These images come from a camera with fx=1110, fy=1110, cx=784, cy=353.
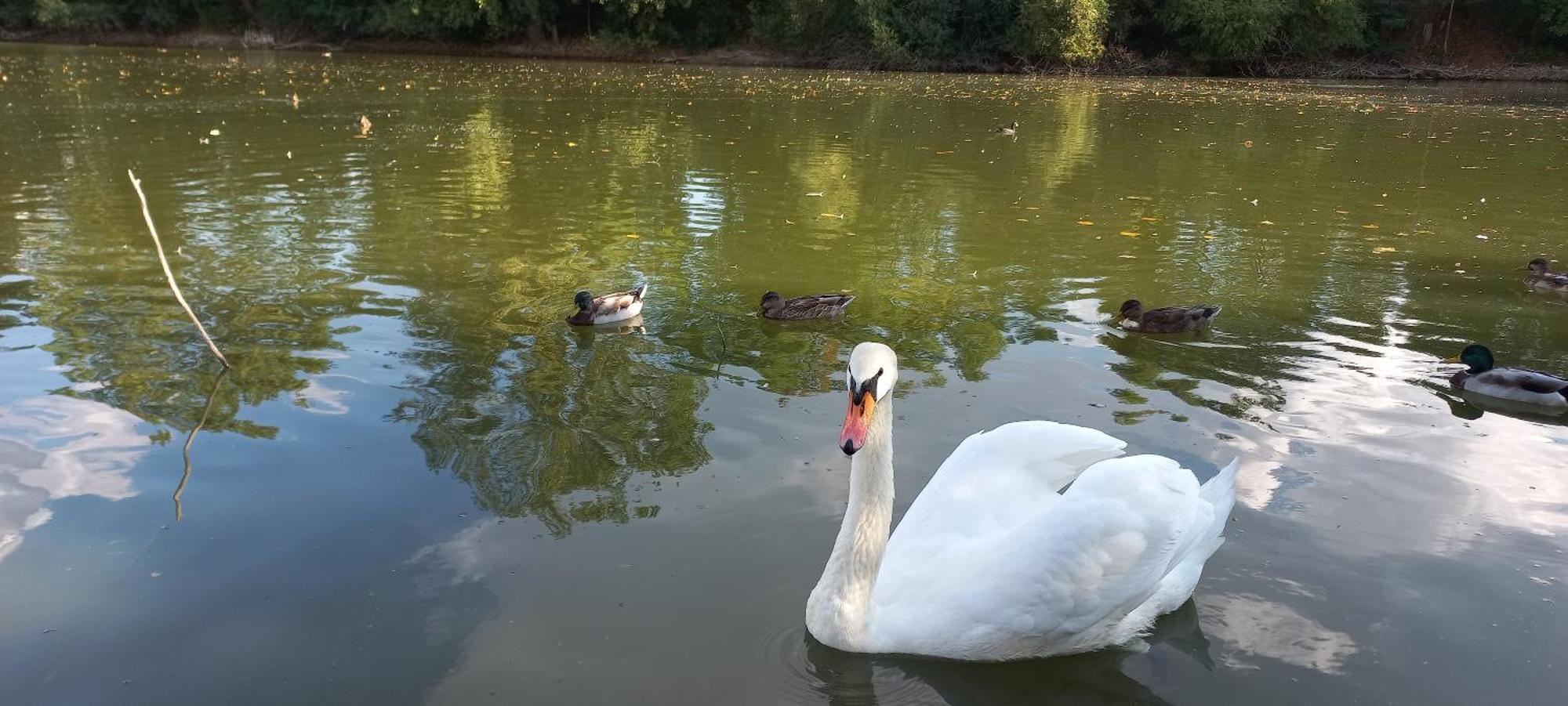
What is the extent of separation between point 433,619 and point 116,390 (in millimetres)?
3405

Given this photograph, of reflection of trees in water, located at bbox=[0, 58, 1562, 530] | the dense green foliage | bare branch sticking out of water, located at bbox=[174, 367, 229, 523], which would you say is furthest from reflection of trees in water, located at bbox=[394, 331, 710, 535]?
the dense green foliage

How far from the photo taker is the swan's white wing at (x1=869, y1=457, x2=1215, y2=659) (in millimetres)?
3660

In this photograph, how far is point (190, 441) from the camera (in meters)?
5.69

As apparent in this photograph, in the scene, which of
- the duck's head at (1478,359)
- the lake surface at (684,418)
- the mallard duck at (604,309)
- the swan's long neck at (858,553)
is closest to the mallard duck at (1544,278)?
the lake surface at (684,418)

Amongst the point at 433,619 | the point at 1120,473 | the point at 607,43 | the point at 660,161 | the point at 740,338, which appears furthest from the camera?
the point at 607,43

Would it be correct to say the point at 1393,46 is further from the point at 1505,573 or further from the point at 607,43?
the point at 1505,573

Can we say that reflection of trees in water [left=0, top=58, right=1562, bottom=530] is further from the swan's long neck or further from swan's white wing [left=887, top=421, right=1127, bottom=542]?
swan's white wing [left=887, top=421, right=1127, bottom=542]

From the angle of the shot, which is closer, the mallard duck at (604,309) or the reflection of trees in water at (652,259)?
the reflection of trees in water at (652,259)

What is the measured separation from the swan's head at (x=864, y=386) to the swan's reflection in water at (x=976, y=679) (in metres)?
0.79

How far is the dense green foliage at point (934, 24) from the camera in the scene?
4156cm

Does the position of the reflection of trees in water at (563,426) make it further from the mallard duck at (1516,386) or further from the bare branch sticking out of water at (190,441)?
the mallard duck at (1516,386)

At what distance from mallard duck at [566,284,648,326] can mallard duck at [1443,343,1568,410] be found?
522cm

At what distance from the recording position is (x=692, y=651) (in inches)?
155

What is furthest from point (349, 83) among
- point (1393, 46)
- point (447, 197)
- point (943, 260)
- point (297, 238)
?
point (1393, 46)
